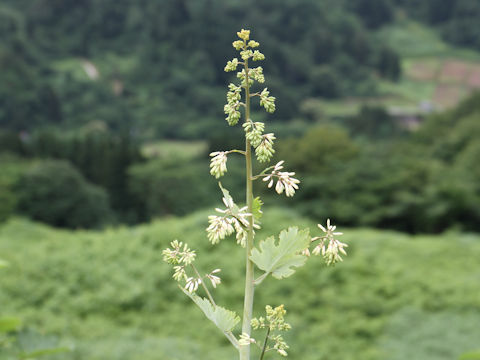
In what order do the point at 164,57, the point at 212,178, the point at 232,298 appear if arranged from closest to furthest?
the point at 232,298 < the point at 212,178 < the point at 164,57

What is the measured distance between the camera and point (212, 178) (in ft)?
116

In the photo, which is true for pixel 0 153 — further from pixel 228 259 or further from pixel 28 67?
pixel 28 67

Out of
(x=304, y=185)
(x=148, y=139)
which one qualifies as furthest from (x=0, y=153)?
(x=148, y=139)

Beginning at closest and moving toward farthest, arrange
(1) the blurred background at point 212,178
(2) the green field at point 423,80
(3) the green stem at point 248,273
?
(3) the green stem at point 248,273
(1) the blurred background at point 212,178
(2) the green field at point 423,80

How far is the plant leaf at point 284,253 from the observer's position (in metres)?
0.91

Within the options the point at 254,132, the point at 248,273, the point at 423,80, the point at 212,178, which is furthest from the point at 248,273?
the point at 423,80

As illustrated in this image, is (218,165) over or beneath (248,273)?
over

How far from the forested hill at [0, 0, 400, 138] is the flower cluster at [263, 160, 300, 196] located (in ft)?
216

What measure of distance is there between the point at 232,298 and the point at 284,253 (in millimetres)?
7812

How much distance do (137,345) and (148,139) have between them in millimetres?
59119

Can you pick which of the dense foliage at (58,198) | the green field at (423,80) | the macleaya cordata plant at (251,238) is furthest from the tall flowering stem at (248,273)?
the green field at (423,80)

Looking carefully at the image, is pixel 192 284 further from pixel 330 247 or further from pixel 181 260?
pixel 330 247

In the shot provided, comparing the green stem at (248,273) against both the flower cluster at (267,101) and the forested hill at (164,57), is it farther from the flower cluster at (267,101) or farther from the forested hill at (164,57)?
the forested hill at (164,57)

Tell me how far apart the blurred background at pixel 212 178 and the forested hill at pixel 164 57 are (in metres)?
0.31
